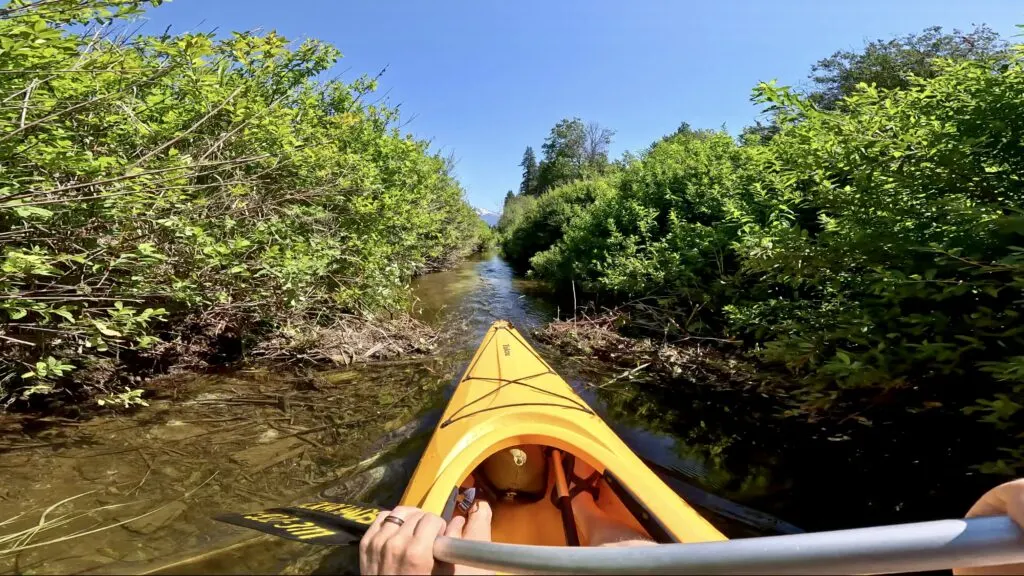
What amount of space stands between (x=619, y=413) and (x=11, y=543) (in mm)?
5007

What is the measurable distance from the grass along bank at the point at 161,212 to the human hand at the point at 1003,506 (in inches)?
125

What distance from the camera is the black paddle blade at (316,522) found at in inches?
72.0

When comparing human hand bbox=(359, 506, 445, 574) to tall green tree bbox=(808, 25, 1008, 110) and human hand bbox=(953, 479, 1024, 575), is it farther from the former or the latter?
tall green tree bbox=(808, 25, 1008, 110)

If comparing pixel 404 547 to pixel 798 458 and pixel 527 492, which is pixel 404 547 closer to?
pixel 527 492

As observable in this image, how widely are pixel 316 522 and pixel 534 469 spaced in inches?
75.7

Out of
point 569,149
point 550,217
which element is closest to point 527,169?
point 569,149

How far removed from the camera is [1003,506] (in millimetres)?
854

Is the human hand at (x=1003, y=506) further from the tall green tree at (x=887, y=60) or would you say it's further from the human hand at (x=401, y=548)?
the tall green tree at (x=887, y=60)

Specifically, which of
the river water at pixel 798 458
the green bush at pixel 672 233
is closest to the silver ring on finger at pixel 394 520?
the river water at pixel 798 458

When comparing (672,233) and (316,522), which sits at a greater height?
(672,233)

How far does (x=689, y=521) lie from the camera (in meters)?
2.21

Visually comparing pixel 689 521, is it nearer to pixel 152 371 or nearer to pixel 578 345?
pixel 578 345

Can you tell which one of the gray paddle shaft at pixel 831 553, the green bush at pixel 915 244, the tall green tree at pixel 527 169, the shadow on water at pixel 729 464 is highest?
the tall green tree at pixel 527 169

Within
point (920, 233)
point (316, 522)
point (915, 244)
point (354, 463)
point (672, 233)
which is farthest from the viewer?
point (672, 233)
